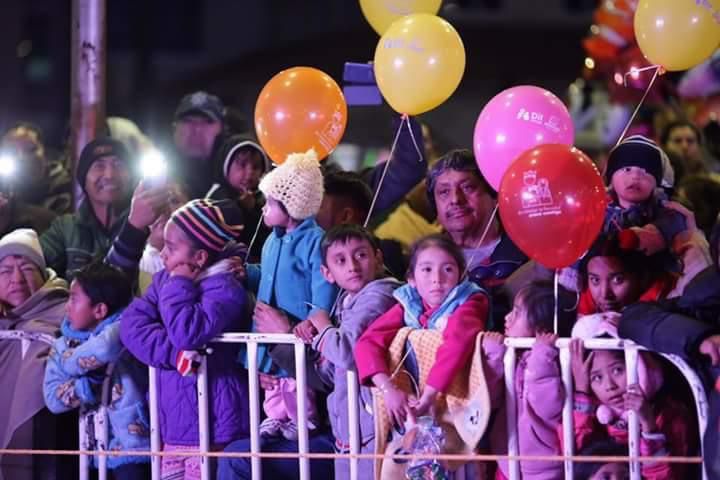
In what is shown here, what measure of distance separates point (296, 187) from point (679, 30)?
1.78m

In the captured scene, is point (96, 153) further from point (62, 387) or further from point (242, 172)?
point (62, 387)

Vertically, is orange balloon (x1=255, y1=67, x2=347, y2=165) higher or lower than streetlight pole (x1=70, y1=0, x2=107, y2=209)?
lower

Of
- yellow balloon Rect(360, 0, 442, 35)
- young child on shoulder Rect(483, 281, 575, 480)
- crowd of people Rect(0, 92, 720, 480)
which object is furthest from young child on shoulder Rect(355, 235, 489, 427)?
yellow balloon Rect(360, 0, 442, 35)

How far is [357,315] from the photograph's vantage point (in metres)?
6.05

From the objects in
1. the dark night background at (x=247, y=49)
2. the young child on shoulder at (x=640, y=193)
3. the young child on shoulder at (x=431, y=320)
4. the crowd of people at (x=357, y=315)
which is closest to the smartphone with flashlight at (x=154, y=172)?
the crowd of people at (x=357, y=315)

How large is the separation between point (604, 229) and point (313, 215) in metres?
1.26

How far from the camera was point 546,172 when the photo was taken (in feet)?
18.5

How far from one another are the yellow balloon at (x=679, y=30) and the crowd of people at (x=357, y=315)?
39cm

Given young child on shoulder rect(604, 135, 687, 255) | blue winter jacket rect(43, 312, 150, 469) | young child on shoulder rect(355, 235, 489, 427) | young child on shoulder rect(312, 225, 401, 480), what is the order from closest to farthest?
young child on shoulder rect(355, 235, 489, 427), young child on shoulder rect(312, 225, 401, 480), young child on shoulder rect(604, 135, 687, 255), blue winter jacket rect(43, 312, 150, 469)

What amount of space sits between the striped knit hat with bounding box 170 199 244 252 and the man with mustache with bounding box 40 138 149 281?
1.13 m

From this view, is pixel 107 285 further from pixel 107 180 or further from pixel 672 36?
pixel 672 36

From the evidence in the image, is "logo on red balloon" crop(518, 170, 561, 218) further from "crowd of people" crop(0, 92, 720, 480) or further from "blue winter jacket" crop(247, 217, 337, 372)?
"blue winter jacket" crop(247, 217, 337, 372)

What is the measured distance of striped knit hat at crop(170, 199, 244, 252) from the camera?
632cm

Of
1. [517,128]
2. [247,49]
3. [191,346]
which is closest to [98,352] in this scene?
[191,346]
